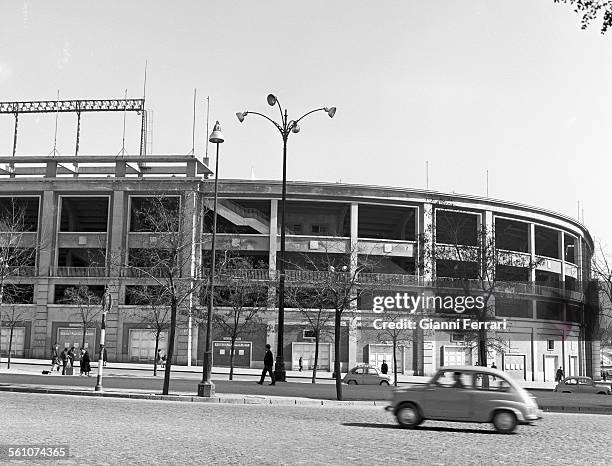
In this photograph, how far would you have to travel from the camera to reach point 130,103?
66.1m

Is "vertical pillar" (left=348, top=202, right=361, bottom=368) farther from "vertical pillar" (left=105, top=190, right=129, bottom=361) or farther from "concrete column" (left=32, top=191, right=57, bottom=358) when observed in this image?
"concrete column" (left=32, top=191, right=57, bottom=358)

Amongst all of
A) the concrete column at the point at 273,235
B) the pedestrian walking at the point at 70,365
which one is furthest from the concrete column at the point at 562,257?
the pedestrian walking at the point at 70,365

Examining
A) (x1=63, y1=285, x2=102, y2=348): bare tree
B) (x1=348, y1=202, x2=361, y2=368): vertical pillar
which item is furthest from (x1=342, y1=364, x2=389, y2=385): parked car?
(x1=63, y1=285, x2=102, y2=348): bare tree

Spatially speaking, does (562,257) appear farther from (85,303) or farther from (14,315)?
(14,315)

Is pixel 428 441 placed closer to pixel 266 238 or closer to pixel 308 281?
pixel 308 281

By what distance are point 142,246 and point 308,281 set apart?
1462cm

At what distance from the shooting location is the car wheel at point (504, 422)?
50.5 ft

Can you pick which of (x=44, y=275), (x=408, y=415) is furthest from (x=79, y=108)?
(x=408, y=415)

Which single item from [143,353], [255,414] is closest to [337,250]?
[143,353]

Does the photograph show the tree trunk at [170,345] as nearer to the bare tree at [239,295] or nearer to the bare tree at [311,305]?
the bare tree at [239,295]

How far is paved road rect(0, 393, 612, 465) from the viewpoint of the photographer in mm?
11047

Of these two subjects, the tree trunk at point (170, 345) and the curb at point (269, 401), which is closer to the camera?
the curb at point (269, 401)

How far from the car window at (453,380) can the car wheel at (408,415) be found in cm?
76

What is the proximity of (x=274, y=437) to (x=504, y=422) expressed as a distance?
5.20 metres
